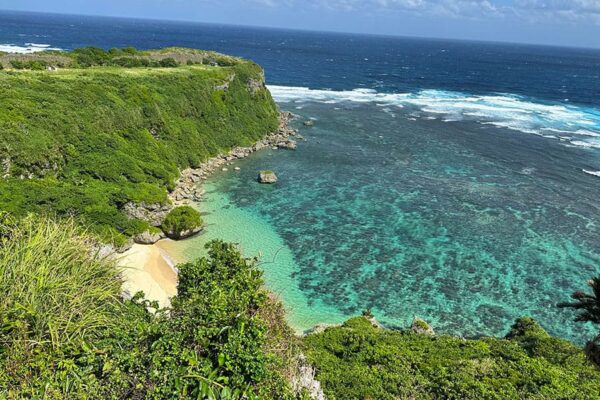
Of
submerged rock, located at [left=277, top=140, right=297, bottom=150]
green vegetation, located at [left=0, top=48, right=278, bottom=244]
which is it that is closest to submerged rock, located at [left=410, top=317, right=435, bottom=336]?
green vegetation, located at [left=0, top=48, right=278, bottom=244]

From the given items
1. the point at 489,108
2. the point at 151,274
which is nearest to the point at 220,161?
the point at 151,274

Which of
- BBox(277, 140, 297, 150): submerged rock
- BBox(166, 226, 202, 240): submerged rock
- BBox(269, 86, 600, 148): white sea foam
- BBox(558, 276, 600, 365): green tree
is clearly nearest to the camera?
BBox(558, 276, 600, 365): green tree

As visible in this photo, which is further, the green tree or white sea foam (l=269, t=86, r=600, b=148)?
white sea foam (l=269, t=86, r=600, b=148)

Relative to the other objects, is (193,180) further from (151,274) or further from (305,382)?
(305,382)

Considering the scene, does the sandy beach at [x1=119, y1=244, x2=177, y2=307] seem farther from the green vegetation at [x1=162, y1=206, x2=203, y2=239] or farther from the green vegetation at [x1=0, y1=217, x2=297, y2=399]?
the green vegetation at [x1=0, y1=217, x2=297, y2=399]

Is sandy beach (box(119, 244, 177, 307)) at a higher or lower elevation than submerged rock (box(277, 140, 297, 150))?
lower

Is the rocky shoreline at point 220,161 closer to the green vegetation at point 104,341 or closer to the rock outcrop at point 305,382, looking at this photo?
the green vegetation at point 104,341
